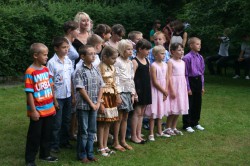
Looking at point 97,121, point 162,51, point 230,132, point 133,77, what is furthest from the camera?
point 230,132

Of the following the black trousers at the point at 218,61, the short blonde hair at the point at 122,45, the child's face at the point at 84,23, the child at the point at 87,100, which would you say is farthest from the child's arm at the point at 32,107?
the black trousers at the point at 218,61

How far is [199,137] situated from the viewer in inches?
309

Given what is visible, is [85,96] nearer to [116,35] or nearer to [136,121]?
[136,121]

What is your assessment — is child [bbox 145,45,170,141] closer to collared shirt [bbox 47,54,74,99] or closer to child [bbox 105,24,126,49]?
child [bbox 105,24,126,49]

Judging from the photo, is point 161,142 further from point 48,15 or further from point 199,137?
point 48,15

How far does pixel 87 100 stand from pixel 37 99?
0.67 meters

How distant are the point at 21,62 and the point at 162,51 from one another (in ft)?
21.2

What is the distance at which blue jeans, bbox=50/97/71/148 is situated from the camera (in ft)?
21.2

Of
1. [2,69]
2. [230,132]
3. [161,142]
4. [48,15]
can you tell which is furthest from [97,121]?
[48,15]

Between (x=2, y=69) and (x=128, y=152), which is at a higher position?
(x=2, y=69)

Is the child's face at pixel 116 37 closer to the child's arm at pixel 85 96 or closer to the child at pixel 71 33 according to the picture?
the child at pixel 71 33

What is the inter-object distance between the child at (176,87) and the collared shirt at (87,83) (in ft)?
6.44

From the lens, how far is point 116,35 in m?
7.52

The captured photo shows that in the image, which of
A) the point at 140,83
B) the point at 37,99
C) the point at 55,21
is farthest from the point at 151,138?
Result: the point at 55,21
